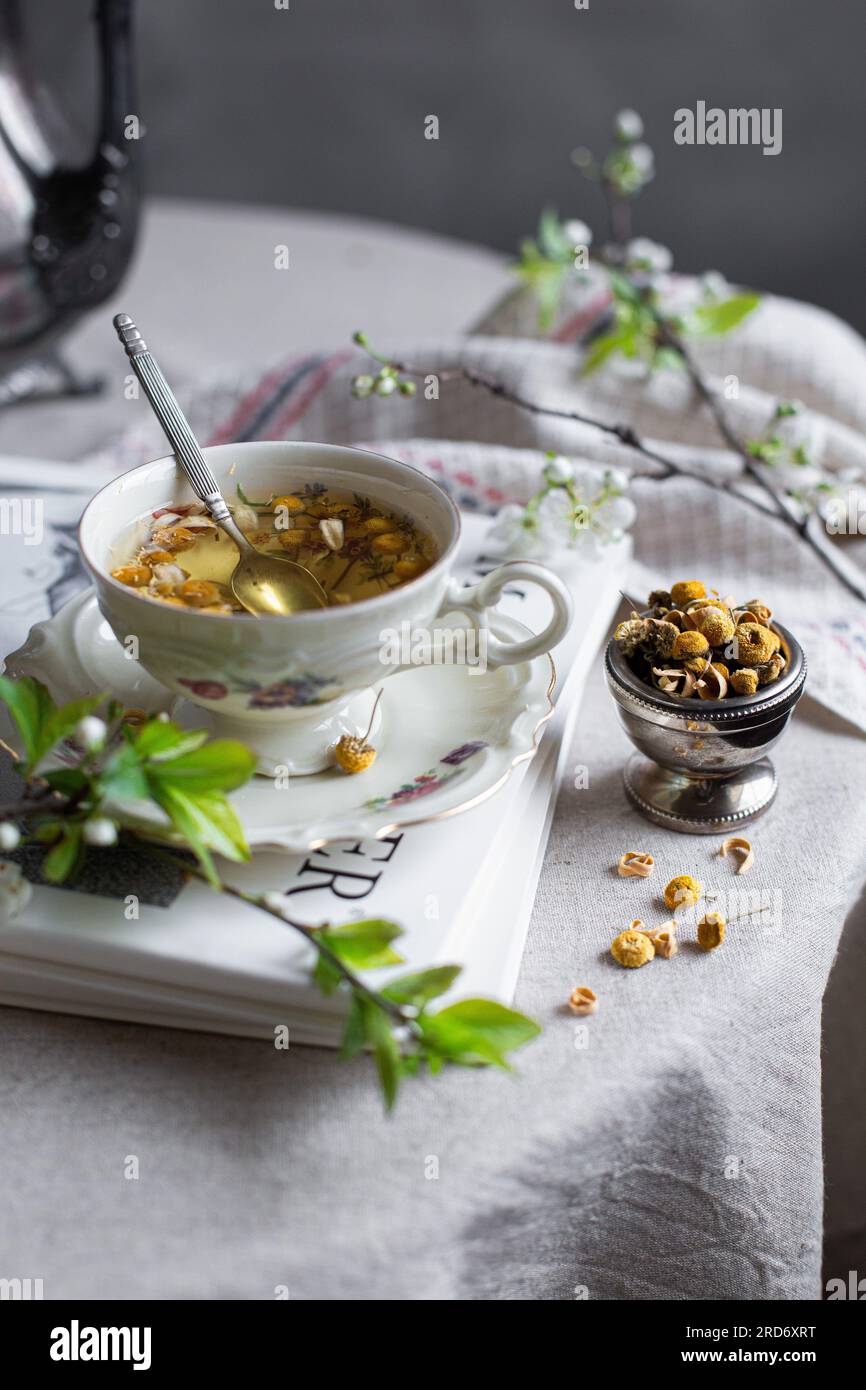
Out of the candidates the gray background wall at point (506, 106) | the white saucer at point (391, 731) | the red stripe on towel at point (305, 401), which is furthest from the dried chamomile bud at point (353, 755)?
the gray background wall at point (506, 106)

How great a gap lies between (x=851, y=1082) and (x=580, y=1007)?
319 mm

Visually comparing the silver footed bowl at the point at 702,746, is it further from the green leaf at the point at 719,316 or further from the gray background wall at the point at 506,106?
the gray background wall at the point at 506,106

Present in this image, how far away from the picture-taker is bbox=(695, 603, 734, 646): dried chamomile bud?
23.9 inches

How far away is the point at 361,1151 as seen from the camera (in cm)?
47

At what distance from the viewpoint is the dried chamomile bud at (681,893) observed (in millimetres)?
578

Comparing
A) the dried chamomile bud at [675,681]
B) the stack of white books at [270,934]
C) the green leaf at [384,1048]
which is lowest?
the stack of white books at [270,934]

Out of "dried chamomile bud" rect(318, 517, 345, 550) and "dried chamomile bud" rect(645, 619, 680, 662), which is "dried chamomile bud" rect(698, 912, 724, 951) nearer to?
"dried chamomile bud" rect(645, 619, 680, 662)

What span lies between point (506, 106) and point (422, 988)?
195 centimetres

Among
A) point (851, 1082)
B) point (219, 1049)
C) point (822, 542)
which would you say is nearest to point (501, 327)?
point (822, 542)

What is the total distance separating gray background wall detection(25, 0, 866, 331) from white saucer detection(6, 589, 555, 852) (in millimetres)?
1651

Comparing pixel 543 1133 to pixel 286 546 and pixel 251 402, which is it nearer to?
pixel 286 546

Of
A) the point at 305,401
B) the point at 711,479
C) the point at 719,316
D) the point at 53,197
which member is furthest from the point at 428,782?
the point at 53,197

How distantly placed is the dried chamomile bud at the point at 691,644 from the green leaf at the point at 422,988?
0.22 metres

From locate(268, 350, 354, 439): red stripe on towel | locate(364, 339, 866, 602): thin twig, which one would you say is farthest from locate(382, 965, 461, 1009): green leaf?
locate(268, 350, 354, 439): red stripe on towel
